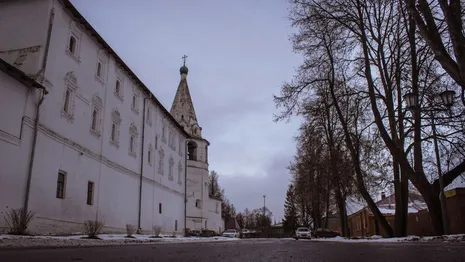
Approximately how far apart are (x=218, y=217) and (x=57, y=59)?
4292 cm

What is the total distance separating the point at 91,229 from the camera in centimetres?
1973

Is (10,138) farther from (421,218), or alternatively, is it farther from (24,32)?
(421,218)

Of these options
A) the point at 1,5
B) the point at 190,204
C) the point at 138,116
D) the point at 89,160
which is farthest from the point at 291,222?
the point at 1,5

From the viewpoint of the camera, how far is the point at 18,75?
1795cm

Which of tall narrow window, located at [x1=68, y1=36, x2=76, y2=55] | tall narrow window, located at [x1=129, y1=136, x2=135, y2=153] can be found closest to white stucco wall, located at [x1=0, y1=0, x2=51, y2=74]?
tall narrow window, located at [x1=68, y1=36, x2=76, y2=55]

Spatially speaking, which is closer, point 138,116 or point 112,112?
point 112,112

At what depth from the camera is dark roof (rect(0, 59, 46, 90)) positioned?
17203mm

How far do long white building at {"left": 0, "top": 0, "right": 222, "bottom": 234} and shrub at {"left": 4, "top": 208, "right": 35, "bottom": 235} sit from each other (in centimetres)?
27

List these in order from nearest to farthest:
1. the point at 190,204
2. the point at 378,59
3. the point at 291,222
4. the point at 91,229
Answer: the point at 91,229 → the point at 378,59 → the point at 190,204 → the point at 291,222

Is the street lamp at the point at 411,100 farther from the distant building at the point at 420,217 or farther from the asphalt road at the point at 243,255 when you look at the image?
the distant building at the point at 420,217

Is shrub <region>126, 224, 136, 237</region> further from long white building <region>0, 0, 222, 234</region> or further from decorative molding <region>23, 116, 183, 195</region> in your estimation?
decorative molding <region>23, 116, 183, 195</region>

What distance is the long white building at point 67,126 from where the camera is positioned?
59.2 ft

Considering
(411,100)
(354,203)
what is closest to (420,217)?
(354,203)

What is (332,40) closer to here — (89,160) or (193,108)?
(89,160)
